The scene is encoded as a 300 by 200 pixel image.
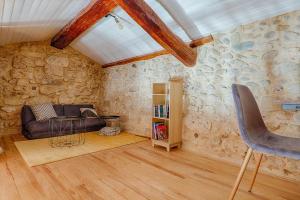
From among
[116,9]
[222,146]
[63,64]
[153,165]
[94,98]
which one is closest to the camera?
[153,165]

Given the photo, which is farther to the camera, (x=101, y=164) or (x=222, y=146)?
(x=222, y=146)

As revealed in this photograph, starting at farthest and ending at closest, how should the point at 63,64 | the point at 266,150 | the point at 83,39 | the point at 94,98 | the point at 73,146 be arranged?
the point at 94,98 < the point at 63,64 < the point at 83,39 < the point at 73,146 < the point at 266,150

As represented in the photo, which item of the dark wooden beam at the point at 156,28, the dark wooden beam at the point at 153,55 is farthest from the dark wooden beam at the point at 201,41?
the dark wooden beam at the point at 156,28

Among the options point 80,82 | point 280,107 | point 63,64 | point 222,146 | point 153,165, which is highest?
point 63,64

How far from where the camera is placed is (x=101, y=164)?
2.56 meters

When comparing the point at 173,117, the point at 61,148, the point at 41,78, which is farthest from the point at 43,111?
the point at 173,117

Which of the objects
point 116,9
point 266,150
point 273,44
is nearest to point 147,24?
point 116,9

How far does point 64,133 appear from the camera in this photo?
13.9ft

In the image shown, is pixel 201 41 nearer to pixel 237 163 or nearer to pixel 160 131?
pixel 160 131

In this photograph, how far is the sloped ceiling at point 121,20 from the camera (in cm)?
230

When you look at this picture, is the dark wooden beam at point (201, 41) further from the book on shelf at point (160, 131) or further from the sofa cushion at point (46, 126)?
the sofa cushion at point (46, 126)

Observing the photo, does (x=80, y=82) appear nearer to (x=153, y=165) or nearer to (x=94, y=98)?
(x=94, y=98)

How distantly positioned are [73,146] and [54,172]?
113 centimetres

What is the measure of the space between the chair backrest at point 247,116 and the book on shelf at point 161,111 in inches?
64.7
